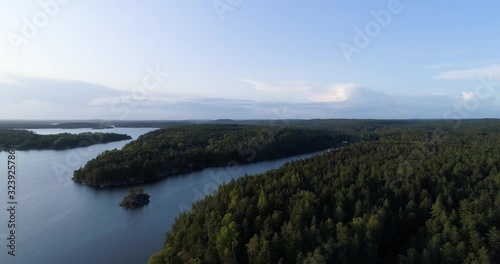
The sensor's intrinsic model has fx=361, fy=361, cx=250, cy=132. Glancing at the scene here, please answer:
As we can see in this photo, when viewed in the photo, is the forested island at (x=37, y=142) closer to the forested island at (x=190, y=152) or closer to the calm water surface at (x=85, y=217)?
the forested island at (x=190, y=152)

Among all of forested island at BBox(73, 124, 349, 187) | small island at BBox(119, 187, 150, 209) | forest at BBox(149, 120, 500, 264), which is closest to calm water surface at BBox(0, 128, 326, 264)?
small island at BBox(119, 187, 150, 209)

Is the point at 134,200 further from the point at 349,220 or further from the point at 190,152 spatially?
the point at 190,152

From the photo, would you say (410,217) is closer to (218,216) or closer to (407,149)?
(218,216)

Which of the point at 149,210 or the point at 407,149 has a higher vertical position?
the point at 407,149

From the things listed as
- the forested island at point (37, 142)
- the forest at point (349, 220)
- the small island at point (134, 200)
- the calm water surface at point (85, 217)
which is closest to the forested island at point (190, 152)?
the calm water surface at point (85, 217)

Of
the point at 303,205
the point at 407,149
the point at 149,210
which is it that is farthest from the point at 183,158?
the point at 303,205

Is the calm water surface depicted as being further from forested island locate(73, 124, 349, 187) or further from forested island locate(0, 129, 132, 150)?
Result: forested island locate(0, 129, 132, 150)

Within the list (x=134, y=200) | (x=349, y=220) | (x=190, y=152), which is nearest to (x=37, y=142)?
(x=190, y=152)
